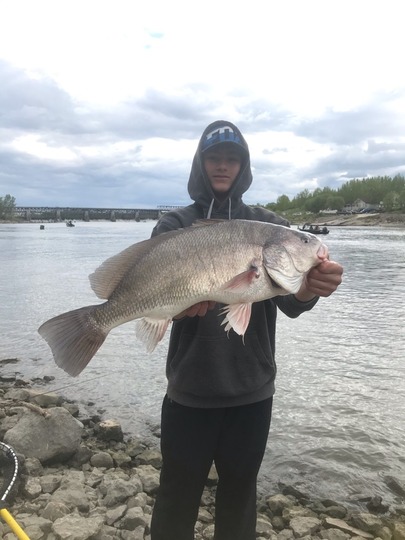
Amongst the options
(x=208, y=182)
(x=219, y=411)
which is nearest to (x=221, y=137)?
(x=208, y=182)

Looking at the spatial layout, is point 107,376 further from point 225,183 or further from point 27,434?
point 225,183

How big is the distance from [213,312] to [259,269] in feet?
1.51

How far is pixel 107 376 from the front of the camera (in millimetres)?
10273

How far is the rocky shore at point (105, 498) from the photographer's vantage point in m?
4.58

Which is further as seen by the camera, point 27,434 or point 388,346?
point 388,346

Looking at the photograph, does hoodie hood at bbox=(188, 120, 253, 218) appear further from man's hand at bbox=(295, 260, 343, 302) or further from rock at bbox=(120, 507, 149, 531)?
rock at bbox=(120, 507, 149, 531)

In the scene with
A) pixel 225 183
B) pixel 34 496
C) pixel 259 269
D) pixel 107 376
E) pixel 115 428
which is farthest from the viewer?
pixel 107 376

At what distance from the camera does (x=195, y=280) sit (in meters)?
3.21

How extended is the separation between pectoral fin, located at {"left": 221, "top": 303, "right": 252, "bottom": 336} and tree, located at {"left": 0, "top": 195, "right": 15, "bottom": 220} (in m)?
168

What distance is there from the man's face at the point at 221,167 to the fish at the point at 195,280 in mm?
550

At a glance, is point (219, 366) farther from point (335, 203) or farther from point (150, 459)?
point (335, 203)

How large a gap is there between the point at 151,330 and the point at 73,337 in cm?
53

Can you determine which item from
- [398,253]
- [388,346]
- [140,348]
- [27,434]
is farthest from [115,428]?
[398,253]

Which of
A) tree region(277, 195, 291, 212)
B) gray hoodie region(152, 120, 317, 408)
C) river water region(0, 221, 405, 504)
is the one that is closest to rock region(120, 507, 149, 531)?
river water region(0, 221, 405, 504)
